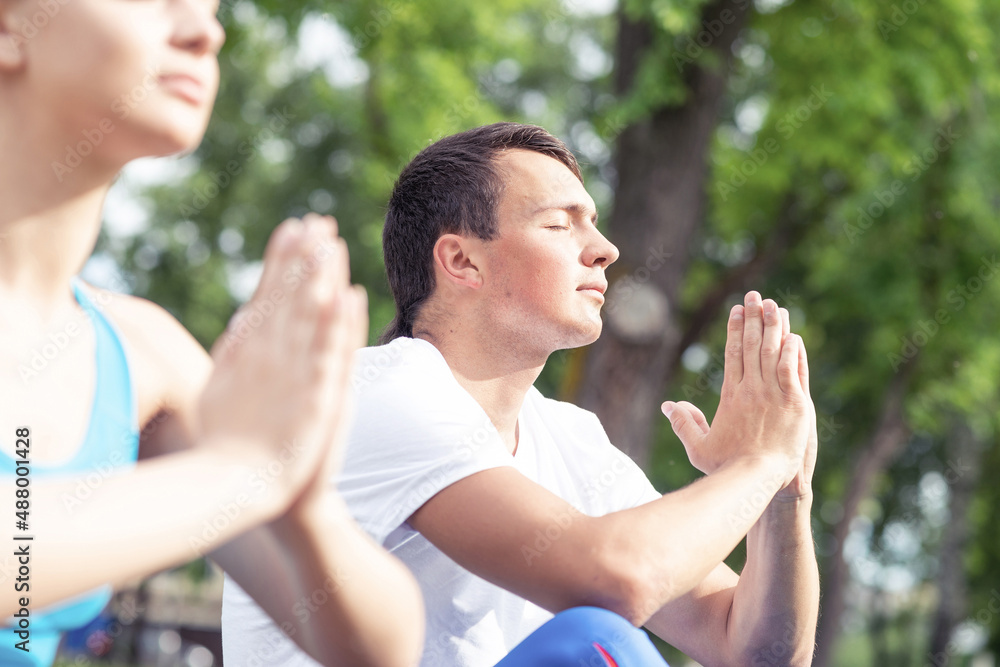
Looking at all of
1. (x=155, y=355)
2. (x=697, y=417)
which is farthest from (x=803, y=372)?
(x=155, y=355)

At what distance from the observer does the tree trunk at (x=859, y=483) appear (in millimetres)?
12078

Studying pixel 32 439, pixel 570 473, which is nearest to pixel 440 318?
pixel 570 473

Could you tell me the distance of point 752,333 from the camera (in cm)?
223

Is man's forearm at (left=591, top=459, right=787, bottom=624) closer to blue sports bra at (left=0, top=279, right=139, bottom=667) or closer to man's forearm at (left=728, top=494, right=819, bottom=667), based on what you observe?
man's forearm at (left=728, top=494, right=819, bottom=667)

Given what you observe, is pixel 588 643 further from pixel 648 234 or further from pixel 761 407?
pixel 648 234

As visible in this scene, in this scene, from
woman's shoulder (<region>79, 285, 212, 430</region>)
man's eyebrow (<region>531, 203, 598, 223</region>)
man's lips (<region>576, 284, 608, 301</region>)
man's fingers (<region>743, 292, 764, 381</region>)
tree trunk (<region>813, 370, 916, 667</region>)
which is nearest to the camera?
woman's shoulder (<region>79, 285, 212, 430</region>)

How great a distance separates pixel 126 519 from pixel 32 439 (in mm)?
239

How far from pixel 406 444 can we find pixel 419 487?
0.11 metres

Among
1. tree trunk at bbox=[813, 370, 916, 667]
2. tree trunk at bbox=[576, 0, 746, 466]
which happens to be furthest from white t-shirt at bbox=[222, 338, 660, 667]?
tree trunk at bbox=[813, 370, 916, 667]

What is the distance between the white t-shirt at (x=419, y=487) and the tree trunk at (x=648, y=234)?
15.5 ft

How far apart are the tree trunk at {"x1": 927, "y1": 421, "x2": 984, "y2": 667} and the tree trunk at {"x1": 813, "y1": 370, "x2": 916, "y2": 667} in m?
2.01

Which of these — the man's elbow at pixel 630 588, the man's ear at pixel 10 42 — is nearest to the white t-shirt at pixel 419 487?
the man's elbow at pixel 630 588

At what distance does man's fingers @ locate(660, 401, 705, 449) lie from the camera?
229 centimetres

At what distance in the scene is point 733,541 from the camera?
1852 mm
